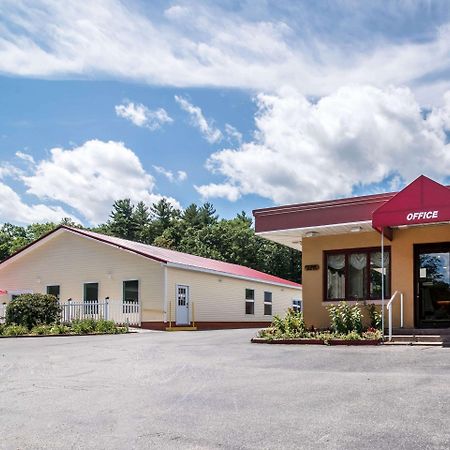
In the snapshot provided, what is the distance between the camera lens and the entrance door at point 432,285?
14365 mm

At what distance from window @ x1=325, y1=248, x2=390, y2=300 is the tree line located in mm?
16165

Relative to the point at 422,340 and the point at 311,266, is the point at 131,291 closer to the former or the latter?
the point at 311,266

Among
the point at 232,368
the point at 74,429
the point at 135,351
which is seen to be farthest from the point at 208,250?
the point at 74,429

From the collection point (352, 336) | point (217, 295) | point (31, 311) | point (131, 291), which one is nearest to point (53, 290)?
point (131, 291)

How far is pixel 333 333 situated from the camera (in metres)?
13.6

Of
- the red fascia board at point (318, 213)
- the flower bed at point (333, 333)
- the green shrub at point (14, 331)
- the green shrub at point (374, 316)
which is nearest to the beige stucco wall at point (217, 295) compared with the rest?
the green shrub at point (14, 331)

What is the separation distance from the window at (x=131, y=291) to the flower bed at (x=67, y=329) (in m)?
4.98

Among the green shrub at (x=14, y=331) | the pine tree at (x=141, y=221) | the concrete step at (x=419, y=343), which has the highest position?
the pine tree at (x=141, y=221)

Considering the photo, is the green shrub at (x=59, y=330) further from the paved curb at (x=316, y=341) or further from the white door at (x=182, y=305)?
the paved curb at (x=316, y=341)

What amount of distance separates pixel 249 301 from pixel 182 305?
266 inches

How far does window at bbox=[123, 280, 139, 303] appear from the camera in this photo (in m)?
25.3

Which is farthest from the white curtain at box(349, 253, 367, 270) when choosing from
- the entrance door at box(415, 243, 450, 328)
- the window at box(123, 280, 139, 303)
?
the window at box(123, 280, 139, 303)

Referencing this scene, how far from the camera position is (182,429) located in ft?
19.1

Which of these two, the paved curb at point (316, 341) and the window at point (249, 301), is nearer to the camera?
the paved curb at point (316, 341)
